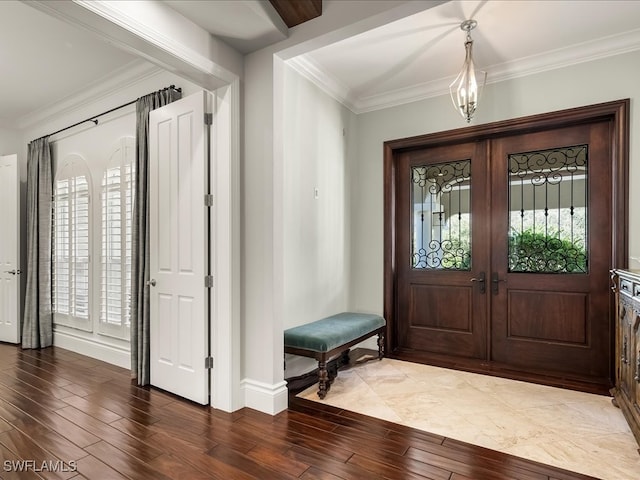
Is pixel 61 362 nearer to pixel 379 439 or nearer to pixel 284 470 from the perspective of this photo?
pixel 284 470

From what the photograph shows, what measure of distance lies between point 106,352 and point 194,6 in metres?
3.49

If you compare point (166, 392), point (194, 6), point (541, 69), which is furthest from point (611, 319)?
point (194, 6)

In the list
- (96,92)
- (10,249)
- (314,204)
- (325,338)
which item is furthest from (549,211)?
(10,249)

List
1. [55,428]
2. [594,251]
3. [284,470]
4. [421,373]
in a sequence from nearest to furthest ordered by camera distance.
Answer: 1. [284,470]
2. [55,428]
3. [594,251]
4. [421,373]

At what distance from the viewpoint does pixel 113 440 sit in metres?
2.35

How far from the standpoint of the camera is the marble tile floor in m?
2.22

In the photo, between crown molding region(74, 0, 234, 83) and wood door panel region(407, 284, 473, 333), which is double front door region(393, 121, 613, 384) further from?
crown molding region(74, 0, 234, 83)

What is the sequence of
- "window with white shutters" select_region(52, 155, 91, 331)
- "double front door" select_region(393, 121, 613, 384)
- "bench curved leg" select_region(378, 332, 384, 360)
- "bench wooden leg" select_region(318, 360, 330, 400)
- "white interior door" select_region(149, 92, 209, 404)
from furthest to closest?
"window with white shutters" select_region(52, 155, 91, 331) → "bench curved leg" select_region(378, 332, 384, 360) → "double front door" select_region(393, 121, 613, 384) → "bench wooden leg" select_region(318, 360, 330, 400) → "white interior door" select_region(149, 92, 209, 404)

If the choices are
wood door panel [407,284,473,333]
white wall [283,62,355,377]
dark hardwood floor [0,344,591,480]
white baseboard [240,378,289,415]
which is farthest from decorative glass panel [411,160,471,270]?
white baseboard [240,378,289,415]

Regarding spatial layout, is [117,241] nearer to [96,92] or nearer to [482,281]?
[96,92]

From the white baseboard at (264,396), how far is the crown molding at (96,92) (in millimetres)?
2964

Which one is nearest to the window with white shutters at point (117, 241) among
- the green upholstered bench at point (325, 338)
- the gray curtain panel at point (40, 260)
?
the gray curtain panel at point (40, 260)

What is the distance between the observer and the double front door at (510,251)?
3.40 metres

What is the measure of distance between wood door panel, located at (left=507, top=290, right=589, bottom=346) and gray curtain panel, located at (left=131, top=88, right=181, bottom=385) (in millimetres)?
3509
